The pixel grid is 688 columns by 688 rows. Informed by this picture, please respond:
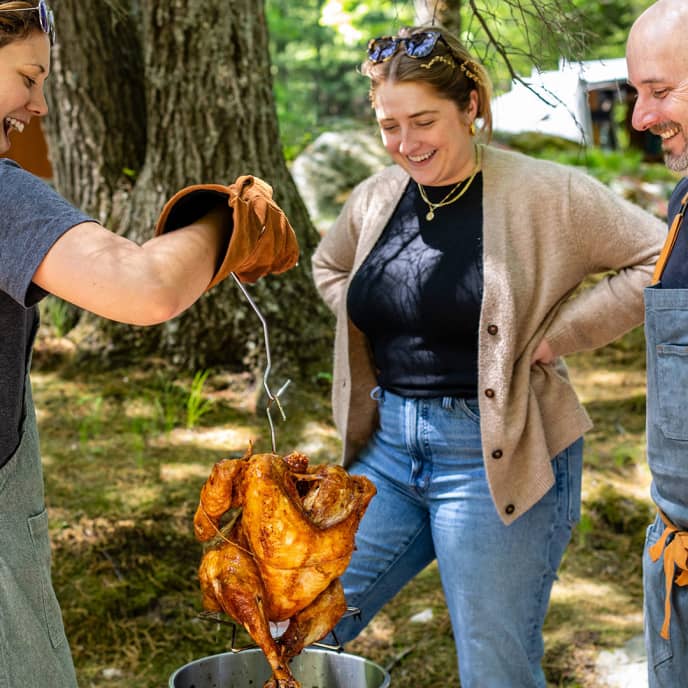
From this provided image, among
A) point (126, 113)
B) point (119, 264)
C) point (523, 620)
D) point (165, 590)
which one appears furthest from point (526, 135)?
point (119, 264)

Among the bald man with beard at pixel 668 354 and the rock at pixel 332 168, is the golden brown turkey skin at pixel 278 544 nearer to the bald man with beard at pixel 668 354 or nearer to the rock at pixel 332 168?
the bald man with beard at pixel 668 354

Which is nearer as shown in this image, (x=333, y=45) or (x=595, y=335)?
(x=595, y=335)

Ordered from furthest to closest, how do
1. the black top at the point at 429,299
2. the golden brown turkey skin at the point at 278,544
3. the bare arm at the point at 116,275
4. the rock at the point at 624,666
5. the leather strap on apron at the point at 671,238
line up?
the rock at the point at 624,666 → the black top at the point at 429,299 → the leather strap on apron at the point at 671,238 → the golden brown turkey skin at the point at 278,544 → the bare arm at the point at 116,275

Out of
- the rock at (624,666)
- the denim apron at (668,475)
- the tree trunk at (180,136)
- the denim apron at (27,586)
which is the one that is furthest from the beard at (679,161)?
the tree trunk at (180,136)

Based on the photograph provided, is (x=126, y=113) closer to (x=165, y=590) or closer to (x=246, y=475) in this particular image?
(x=165, y=590)

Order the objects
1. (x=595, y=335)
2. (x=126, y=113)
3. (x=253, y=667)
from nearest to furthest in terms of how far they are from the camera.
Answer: (x=253, y=667), (x=595, y=335), (x=126, y=113)

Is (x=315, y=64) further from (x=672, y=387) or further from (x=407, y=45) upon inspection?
(x=672, y=387)

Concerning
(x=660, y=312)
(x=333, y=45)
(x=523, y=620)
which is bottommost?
(x=523, y=620)

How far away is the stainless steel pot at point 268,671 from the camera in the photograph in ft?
7.32

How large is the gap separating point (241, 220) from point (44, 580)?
905mm

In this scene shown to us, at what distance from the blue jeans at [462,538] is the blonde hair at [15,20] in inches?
62.9

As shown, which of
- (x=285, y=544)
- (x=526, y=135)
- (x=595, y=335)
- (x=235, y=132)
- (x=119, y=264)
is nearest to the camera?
(x=119, y=264)

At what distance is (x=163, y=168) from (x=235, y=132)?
19.3 inches

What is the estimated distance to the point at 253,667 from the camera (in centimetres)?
238
